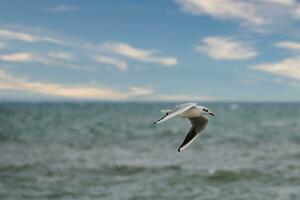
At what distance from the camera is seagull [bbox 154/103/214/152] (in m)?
6.19

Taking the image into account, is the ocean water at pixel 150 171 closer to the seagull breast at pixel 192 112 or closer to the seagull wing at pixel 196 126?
the seagull wing at pixel 196 126

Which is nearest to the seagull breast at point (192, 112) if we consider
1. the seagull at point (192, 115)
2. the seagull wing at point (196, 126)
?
the seagull at point (192, 115)

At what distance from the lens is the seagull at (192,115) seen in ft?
20.3

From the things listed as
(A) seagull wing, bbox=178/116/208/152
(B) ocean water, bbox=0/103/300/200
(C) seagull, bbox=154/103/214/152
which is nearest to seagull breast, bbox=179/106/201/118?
(C) seagull, bbox=154/103/214/152

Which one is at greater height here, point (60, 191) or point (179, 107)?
point (179, 107)

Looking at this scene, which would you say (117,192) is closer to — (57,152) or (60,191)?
Answer: (60,191)

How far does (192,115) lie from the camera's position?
693 cm

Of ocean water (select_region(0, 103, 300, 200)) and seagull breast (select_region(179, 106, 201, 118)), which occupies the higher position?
seagull breast (select_region(179, 106, 201, 118))

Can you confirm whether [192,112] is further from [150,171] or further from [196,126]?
[150,171]

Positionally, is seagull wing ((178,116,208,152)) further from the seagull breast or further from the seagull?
the seagull breast

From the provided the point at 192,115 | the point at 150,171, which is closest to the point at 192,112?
the point at 192,115

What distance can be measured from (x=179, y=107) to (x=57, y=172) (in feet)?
40.1

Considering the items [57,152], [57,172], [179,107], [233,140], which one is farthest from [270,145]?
[179,107]

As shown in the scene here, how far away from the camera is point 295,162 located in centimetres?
1978
